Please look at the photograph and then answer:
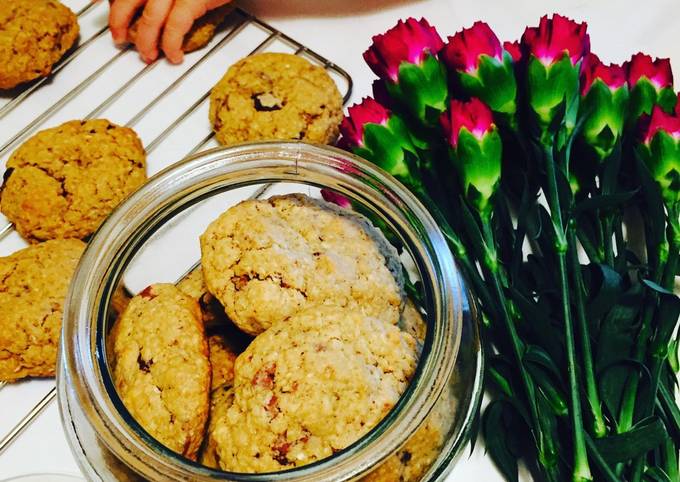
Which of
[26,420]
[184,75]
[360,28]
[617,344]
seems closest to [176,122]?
[184,75]

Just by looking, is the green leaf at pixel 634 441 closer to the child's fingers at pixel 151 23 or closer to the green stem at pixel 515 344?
the green stem at pixel 515 344

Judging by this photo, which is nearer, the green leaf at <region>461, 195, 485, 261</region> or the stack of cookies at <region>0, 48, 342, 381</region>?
the green leaf at <region>461, 195, 485, 261</region>

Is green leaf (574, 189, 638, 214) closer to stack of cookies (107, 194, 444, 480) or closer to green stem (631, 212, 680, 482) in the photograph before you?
green stem (631, 212, 680, 482)

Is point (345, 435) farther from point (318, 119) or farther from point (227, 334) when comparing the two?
point (318, 119)

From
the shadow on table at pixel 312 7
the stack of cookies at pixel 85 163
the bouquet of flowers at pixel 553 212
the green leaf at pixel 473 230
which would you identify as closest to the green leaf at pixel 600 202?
the bouquet of flowers at pixel 553 212

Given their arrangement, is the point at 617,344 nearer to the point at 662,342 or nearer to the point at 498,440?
the point at 662,342

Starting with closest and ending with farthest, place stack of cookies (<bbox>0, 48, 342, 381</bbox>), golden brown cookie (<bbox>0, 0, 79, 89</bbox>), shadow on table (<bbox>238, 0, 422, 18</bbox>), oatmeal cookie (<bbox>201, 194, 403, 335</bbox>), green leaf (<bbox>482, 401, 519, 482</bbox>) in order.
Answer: oatmeal cookie (<bbox>201, 194, 403, 335</bbox>), green leaf (<bbox>482, 401, 519, 482</bbox>), stack of cookies (<bbox>0, 48, 342, 381</bbox>), golden brown cookie (<bbox>0, 0, 79, 89</bbox>), shadow on table (<bbox>238, 0, 422, 18</bbox>)

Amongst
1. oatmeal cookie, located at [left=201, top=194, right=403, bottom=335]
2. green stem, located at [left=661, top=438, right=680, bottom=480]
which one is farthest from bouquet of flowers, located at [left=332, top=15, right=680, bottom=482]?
oatmeal cookie, located at [left=201, top=194, right=403, bottom=335]
